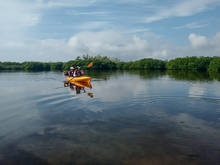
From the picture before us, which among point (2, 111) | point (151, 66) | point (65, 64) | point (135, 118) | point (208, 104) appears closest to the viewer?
point (135, 118)

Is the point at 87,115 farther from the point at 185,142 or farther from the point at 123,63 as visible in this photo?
the point at 123,63

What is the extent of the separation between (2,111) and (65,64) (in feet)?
261

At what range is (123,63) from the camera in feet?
289

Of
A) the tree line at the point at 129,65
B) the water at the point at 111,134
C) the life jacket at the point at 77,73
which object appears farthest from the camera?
the tree line at the point at 129,65

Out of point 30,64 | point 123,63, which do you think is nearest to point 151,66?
point 123,63

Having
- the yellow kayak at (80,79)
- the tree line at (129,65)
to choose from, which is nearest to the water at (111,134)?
the yellow kayak at (80,79)

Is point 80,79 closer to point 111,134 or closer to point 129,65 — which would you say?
point 111,134

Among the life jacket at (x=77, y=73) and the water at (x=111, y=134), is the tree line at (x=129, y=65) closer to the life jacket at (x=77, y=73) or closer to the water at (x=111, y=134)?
the life jacket at (x=77, y=73)

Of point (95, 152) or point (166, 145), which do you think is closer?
point (95, 152)

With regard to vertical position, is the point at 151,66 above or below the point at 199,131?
above

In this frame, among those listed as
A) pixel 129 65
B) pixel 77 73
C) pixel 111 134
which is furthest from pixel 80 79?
pixel 129 65

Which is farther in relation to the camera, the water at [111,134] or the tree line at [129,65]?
the tree line at [129,65]

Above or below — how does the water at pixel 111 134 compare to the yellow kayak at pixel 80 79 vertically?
below

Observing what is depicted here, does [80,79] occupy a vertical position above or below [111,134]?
above
